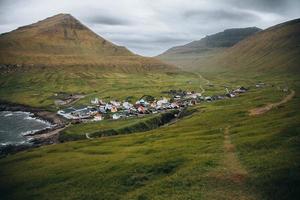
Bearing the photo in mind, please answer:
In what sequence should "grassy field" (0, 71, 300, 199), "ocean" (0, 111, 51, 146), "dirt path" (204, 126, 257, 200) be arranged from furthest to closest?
"ocean" (0, 111, 51, 146)
"grassy field" (0, 71, 300, 199)
"dirt path" (204, 126, 257, 200)

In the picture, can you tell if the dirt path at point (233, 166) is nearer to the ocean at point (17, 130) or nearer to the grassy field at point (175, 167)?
the grassy field at point (175, 167)

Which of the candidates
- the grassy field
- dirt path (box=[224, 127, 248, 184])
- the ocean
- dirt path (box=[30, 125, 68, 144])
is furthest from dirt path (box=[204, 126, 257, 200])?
the ocean

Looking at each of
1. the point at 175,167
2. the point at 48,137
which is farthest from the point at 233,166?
the point at 48,137

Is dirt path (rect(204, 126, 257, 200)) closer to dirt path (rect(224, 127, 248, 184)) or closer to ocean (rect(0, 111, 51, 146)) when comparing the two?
dirt path (rect(224, 127, 248, 184))

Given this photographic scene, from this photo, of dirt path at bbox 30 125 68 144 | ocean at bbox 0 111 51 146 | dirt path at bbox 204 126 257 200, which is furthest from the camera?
ocean at bbox 0 111 51 146

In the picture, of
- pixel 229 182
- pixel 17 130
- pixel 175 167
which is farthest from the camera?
pixel 17 130

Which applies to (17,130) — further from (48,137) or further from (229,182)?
(229,182)

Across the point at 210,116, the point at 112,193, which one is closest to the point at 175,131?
the point at 210,116

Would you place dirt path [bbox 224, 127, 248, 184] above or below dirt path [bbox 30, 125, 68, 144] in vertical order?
above

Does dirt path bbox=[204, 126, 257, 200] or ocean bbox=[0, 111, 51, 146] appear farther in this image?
ocean bbox=[0, 111, 51, 146]

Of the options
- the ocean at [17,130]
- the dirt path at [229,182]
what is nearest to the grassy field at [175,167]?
the dirt path at [229,182]
